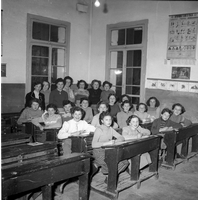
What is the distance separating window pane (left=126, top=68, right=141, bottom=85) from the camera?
25.1 feet

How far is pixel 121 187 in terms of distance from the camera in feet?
11.6

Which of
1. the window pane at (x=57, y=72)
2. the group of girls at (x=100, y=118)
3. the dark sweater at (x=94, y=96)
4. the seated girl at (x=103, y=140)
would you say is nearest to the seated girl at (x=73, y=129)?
the group of girls at (x=100, y=118)

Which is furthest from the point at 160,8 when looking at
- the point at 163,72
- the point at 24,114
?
the point at 24,114

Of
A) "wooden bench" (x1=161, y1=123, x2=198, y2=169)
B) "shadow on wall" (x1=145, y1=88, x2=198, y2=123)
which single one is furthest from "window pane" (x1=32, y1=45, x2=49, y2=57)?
"wooden bench" (x1=161, y1=123, x2=198, y2=169)

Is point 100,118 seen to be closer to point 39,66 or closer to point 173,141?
point 173,141

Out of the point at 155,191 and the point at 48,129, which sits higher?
the point at 48,129

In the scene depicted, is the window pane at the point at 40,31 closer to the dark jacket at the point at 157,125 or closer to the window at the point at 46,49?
the window at the point at 46,49

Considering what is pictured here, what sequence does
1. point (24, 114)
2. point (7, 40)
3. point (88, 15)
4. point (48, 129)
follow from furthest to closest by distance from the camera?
point (88, 15)
point (7, 40)
point (24, 114)
point (48, 129)

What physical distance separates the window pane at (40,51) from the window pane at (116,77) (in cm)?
213

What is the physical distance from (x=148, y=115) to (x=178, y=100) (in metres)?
1.22

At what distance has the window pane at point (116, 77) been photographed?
26.7ft

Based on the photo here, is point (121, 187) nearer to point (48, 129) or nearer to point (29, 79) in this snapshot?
point (48, 129)

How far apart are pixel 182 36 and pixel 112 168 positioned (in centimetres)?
461

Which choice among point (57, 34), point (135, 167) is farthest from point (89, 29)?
point (135, 167)
